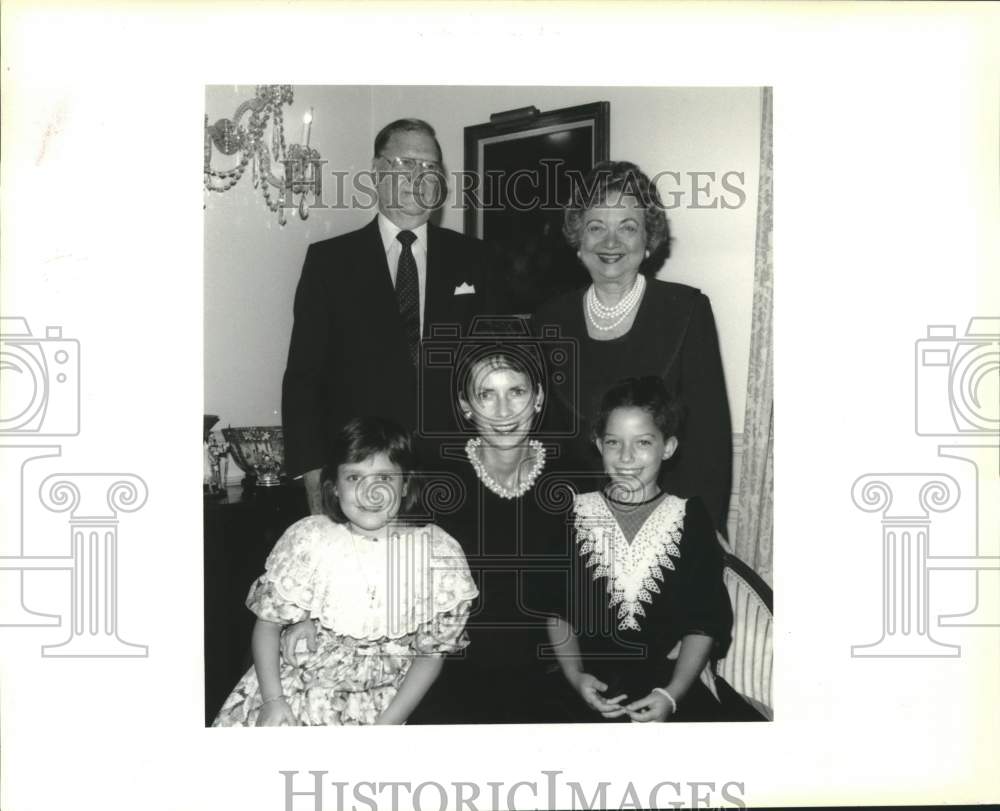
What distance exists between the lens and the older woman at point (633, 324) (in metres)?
1.85

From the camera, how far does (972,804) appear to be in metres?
1.88

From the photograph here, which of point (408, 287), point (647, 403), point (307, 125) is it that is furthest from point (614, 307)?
point (307, 125)

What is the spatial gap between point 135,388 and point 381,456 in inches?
19.8

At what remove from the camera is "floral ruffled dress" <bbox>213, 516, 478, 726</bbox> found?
72.6 inches

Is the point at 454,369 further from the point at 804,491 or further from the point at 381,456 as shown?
the point at 804,491

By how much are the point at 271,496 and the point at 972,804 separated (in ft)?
5.12

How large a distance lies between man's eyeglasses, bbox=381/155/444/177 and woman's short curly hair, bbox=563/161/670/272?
0.90 feet

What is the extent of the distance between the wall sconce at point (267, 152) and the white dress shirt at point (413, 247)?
142mm

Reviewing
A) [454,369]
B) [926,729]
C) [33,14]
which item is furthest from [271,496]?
[926,729]

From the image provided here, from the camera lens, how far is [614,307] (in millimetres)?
1874

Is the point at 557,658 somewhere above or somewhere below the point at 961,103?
below

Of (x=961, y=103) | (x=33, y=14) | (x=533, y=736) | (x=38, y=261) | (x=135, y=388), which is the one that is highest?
(x=33, y=14)

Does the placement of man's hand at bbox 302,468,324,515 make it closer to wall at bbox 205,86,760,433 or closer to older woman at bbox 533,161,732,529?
wall at bbox 205,86,760,433

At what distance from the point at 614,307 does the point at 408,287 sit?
0.42 meters
